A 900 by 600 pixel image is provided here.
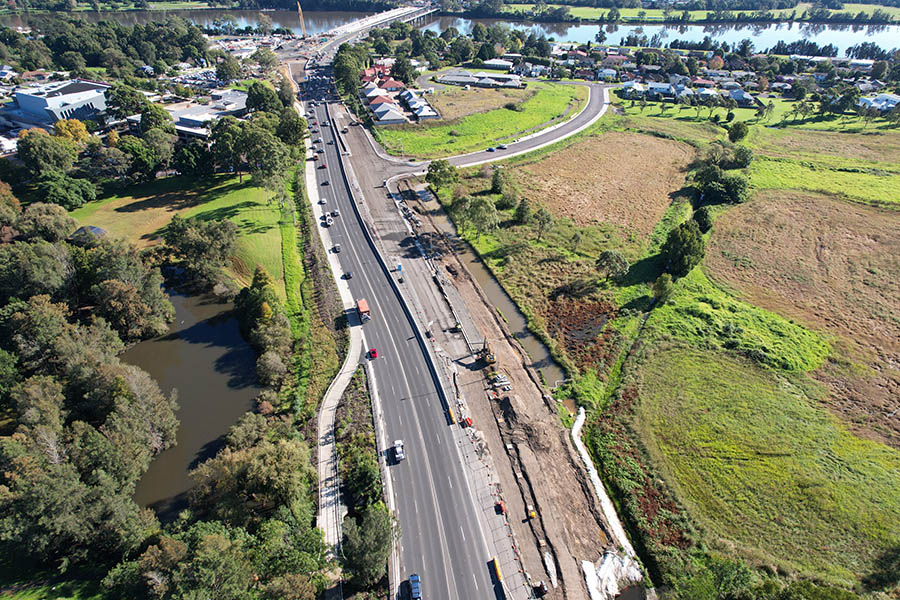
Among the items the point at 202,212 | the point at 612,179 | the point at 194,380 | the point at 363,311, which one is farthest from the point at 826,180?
the point at 202,212

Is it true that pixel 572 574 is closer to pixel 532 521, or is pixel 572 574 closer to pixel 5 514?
pixel 532 521

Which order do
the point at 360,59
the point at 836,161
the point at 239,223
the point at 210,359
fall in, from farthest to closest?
1. the point at 360,59
2. the point at 836,161
3. the point at 239,223
4. the point at 210,359

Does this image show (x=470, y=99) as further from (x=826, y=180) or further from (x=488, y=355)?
(x=488, y=355)

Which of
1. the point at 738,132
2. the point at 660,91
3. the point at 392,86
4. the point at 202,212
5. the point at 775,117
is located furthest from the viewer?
the point at 660,91

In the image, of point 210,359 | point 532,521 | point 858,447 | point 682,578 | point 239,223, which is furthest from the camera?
point 239,223

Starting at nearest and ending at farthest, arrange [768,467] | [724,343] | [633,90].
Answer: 1. [768,467]
2. [724,343]
3. [633,90]

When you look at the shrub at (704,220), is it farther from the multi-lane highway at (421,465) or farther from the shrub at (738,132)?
the multi-lane highway at (421,465)

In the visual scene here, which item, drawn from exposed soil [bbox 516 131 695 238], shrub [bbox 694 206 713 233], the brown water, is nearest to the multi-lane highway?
the brown water

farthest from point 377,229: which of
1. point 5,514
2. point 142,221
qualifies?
point 5,514
